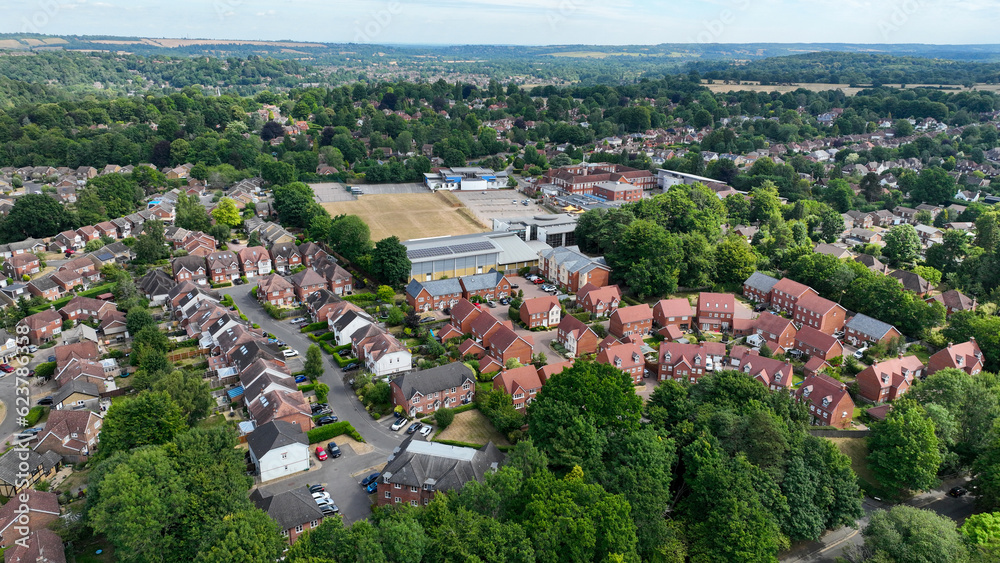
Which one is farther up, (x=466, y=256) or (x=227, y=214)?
(x=227, y=214)

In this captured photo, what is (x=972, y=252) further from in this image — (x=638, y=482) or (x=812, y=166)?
(x=638, y=482)

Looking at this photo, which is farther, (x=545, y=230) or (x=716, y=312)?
(x=545, y=230)

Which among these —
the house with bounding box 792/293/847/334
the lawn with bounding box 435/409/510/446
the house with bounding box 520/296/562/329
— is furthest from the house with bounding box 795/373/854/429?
the house with bounding box 520/296/562/329

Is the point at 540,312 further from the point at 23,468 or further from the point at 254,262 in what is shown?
the point at 23,468

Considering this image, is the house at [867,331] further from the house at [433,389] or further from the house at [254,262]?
the house at [254,262]

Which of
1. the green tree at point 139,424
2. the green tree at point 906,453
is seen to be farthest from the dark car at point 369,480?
the green tree at point 906,453

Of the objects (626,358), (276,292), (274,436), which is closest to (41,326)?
(276,292)
